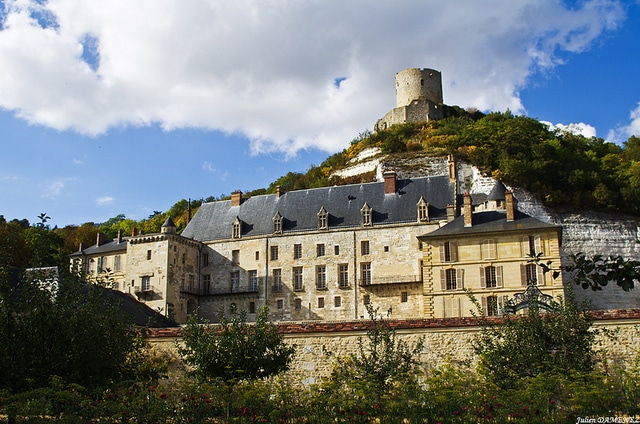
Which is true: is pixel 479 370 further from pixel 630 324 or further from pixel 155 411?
pixel 155 411

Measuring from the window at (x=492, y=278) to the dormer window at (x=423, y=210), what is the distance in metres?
6.72

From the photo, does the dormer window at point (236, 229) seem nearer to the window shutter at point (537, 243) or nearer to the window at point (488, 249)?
the window at point (488, 249)

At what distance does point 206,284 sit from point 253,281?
10.9 feet

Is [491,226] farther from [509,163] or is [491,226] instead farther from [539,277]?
[509,163]

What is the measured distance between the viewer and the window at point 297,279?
40888mm

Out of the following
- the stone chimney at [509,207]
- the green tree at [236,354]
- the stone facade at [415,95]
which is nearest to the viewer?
the green tree at [236,354]

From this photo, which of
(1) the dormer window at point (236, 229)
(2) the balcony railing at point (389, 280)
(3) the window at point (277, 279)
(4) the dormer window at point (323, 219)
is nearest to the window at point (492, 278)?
(2) the balcony railing at point (389, 280)

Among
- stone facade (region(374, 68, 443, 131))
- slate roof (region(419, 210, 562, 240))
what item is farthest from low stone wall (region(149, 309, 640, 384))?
stone facade (region(374, 68, 443, 131))

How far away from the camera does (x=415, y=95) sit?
69.2 meters

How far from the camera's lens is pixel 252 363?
16641mm

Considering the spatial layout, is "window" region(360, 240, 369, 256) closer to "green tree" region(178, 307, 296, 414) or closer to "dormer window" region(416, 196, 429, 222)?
"dormer window" region(416, 196, 429, 222)

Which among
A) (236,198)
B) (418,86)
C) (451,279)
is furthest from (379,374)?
(418,86)

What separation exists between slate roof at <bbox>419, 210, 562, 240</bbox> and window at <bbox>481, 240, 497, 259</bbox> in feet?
1.82

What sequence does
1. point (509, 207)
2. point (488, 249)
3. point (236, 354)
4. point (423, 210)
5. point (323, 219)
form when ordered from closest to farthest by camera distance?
point (236, 354), point (488, 249), point (509, 207), point (423, 210), point (323, 219)
